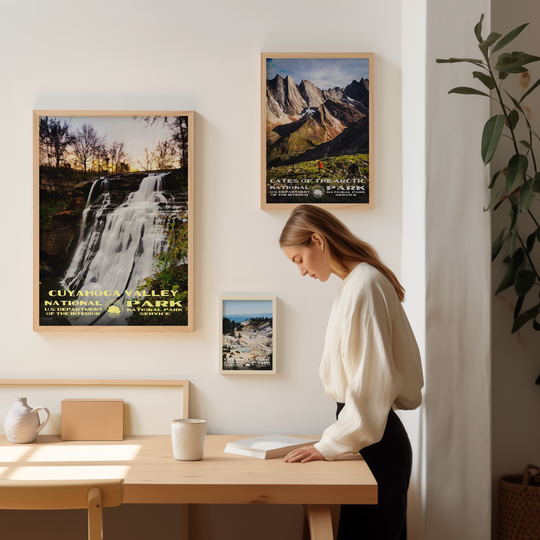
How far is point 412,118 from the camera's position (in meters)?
1.90

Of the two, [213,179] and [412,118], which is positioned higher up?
[412,118]

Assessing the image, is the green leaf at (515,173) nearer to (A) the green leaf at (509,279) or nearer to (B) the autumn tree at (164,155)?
(A) the green leaf at (509,279)

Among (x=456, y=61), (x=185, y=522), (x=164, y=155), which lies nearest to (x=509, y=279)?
(x=456, y=61)

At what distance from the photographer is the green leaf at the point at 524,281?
5.96 ft

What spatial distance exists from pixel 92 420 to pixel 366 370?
3.67 feet

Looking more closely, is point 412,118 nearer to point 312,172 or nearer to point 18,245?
point 312,172

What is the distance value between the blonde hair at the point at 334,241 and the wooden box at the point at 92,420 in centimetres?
97

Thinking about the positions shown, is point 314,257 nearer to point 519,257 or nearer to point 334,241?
point 334,241

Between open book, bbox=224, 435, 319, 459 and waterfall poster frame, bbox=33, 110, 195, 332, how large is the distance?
558 mm

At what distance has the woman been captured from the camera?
1.37 meters

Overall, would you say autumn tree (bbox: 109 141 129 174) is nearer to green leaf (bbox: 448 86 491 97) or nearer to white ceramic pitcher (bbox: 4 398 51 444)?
white ceramic pitcher (bbox: 4 398 51 444)

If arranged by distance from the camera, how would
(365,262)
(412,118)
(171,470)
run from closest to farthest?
(171,470) → (365,262) → (412,118)

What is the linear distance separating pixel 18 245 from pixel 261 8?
1.35m

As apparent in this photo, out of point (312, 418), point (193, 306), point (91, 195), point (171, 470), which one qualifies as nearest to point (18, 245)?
point (91, 195)
